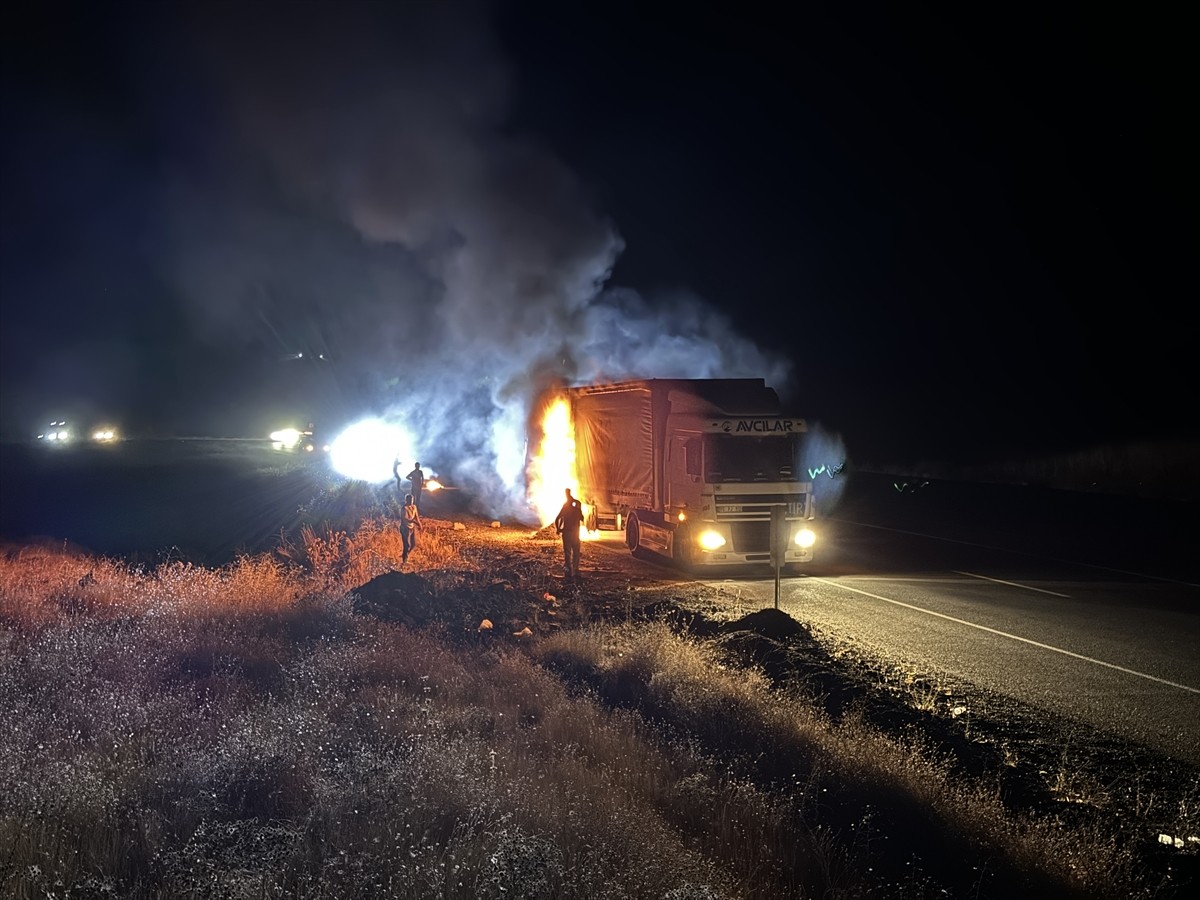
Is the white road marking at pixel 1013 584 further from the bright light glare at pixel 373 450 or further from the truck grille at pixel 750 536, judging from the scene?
the bright light glare at pixel 373 450

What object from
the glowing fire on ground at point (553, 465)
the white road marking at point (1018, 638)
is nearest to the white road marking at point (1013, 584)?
the white road marking at point (1018, 638)

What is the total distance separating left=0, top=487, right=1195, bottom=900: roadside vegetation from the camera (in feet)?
14.3

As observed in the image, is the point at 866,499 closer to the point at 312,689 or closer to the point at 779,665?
the point at 779,665

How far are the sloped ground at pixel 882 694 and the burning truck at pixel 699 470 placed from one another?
1.51 m

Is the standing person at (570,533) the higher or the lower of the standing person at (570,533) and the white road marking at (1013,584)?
the higher

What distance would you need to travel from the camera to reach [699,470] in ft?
53.2

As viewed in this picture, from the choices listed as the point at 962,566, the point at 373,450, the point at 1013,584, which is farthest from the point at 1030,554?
the point at 373,450

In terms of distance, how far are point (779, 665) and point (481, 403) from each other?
19905 mm

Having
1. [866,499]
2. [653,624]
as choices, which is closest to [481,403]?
[866,499]

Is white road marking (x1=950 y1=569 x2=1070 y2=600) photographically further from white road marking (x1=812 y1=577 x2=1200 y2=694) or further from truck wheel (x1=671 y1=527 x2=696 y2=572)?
truck wheel (x1=671 y1=527 x2=696 y2=572)

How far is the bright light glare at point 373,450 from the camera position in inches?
1249

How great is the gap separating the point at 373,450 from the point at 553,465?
11794 mm

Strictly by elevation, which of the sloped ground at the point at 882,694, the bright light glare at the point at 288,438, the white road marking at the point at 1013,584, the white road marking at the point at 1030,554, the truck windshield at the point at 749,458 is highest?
the bright light glare at the point at 288,438

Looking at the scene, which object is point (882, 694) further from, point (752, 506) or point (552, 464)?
point (552, 464)
